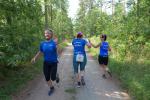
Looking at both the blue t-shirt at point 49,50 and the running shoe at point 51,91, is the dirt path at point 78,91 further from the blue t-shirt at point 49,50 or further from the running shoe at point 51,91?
the blue t-shirt at point 49,50

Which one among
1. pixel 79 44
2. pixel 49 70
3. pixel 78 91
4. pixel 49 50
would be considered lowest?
pixel 78 91

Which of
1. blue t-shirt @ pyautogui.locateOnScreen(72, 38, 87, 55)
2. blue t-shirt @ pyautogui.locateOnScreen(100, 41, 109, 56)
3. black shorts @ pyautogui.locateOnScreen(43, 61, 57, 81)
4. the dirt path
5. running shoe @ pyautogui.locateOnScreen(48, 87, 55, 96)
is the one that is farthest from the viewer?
blue t-shirt @ pyautogui.locateOnScreen(100, 41, 109, 56)

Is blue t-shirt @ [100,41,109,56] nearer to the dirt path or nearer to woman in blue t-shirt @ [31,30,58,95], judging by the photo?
the dirt path

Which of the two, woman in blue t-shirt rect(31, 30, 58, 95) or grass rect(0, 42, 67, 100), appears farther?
grass rect(0, 42, 67, 100)

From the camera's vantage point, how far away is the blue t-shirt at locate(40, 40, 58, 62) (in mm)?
9438

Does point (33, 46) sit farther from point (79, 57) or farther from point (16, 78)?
point (79, 57)

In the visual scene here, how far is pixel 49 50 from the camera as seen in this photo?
9492 mm

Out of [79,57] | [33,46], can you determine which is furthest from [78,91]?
[33,46]

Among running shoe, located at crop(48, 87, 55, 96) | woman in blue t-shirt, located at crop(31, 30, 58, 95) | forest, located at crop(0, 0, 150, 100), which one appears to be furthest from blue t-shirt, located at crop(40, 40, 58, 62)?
running shoe, located at crop(48, 87, 55, 96)

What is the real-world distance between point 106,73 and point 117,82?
1.94 meters

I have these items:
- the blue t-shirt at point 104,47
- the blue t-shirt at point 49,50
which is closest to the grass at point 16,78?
the blue t-shirt at point 49,50

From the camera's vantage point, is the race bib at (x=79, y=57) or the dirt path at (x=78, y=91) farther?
the race bib at (x=79, y=57)

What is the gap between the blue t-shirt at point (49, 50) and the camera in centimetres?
944

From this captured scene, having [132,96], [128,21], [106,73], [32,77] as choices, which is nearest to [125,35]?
[128,21]
